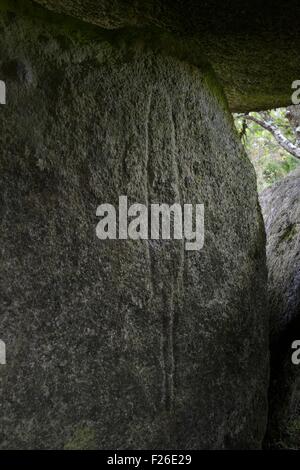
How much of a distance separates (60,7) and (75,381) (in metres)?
1.45

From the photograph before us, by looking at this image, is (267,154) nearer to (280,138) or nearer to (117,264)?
(280,138)

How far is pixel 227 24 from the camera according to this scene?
7.60ft

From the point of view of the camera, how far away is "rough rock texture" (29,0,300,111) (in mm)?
2199

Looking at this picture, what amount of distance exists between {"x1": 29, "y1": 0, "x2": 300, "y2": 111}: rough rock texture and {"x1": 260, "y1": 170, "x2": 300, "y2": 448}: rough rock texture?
3.14ft

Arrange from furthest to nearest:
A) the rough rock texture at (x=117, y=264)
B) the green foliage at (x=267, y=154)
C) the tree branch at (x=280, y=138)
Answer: the green foliage at (x=267, y=154), the tree branch at (x=280, y=138), the rough rock texture at (x=117, y=264)

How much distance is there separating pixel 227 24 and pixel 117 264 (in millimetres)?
1122

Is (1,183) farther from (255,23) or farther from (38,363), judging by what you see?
(255,23)

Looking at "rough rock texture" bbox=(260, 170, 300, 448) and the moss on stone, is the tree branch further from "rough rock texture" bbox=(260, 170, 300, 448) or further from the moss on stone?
the moss on stone

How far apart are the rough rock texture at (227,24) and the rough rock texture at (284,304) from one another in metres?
0.96

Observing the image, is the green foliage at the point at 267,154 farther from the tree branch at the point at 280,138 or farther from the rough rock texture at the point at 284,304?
the rough rock texture at the point at 284,304

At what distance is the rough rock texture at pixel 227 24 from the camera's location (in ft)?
7.22

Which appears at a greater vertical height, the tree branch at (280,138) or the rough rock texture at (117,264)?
the tree branch at (280,138)

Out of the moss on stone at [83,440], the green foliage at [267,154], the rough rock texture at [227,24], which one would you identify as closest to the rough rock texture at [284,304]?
the rough rock texture at [227,24]

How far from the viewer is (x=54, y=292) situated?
1.75 metres
